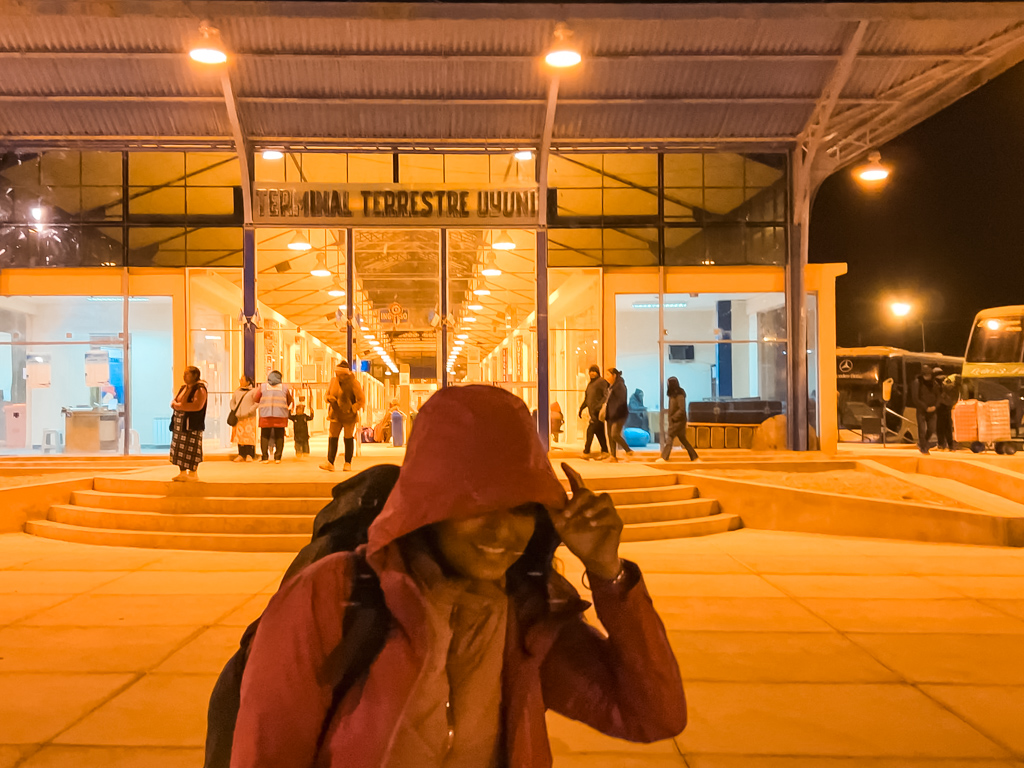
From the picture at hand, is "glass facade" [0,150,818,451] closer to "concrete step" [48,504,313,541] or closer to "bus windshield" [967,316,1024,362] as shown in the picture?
"bus windshield" [967,316,1024,362]

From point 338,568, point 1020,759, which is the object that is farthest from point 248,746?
point 1020,759

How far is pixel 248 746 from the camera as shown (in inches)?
55.9

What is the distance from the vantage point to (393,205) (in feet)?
52.9

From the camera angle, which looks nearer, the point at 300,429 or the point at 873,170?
the point at 873,170

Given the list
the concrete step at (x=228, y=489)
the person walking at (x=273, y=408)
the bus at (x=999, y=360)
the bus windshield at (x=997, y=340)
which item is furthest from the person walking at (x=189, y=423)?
the bus windshield at (x=997, y=340)

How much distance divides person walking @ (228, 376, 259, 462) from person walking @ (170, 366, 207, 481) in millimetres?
3584

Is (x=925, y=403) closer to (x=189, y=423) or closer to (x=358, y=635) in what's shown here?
(x=189, y=423)

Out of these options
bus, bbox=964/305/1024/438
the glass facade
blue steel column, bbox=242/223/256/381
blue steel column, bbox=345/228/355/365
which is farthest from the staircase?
bus, bbox=964/305/1024/438

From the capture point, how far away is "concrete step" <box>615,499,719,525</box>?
1031 centimetres

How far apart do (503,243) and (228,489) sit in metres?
7.86

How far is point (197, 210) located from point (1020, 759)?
15.8 m

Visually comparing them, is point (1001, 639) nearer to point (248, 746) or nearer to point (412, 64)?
point (248, 746)

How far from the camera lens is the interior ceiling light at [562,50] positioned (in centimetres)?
1213

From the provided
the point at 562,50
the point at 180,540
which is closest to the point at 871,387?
the point at 562,50
